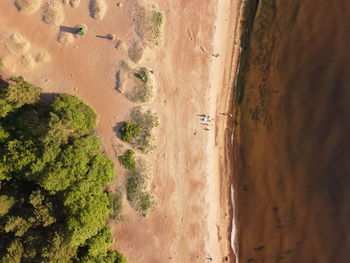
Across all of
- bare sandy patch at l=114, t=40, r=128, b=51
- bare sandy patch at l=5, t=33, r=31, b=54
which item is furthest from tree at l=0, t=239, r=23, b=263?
bare sandy patch at l=114, t=40, r=128, b=51

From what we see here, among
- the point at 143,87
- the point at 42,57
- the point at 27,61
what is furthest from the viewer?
the point at 143,87

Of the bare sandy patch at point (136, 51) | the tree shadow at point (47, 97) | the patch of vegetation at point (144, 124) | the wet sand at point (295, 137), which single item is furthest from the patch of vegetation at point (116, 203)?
the bare sandy patch at point (136, 51)

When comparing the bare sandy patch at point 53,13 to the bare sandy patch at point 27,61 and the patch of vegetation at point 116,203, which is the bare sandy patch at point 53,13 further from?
the patch of vegetation at point 116,203

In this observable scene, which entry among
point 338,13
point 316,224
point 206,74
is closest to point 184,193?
point 206,74

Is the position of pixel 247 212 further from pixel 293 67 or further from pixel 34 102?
pixel 34 102

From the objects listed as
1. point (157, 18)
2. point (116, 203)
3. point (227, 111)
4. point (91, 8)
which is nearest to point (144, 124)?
point (116, 203)

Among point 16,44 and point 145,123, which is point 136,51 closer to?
point 145,123
